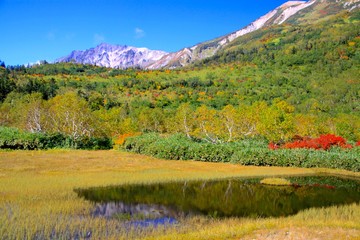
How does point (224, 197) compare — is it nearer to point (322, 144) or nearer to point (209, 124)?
point (322, 144)

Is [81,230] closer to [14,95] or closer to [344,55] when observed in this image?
[14,95]

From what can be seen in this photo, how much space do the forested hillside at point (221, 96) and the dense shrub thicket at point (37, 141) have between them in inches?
112

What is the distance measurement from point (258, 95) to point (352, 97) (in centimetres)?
2997

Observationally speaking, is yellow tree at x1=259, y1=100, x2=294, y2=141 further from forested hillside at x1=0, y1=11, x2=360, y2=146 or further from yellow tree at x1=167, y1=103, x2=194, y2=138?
yellow tree at x1=167, y1=103, x2=194, y2=138

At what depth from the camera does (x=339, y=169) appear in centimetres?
3500

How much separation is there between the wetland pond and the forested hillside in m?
24.8

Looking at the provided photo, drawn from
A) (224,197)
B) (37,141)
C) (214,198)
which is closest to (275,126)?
(37,141)

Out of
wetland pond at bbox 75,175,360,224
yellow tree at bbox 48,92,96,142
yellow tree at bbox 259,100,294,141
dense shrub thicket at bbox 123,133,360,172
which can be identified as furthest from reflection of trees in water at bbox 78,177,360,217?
yellow tree at bbox 48,92,96,142

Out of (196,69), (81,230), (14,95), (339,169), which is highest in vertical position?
(196,69)

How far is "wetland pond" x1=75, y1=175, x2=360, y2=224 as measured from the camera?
16.6 metres

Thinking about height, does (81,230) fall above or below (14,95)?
below

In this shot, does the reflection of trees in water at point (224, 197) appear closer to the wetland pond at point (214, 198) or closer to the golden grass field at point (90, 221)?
the wetland pond at point (214, 198)

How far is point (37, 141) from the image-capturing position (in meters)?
46.4

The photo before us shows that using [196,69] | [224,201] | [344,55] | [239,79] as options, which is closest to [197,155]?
[224,201]
